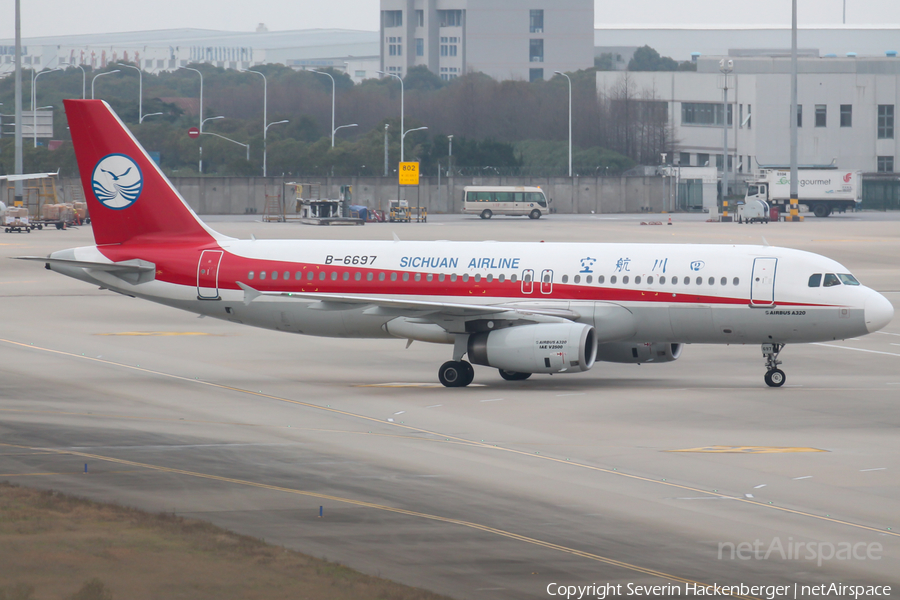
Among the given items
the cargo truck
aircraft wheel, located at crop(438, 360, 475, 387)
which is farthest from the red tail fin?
the cargo truck

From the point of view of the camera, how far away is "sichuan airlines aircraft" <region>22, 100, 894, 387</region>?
1344 inches

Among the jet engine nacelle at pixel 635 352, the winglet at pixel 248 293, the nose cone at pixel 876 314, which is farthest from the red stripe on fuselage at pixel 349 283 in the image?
the nose cone at pixel 876 314

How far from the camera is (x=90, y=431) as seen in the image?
27781 mm

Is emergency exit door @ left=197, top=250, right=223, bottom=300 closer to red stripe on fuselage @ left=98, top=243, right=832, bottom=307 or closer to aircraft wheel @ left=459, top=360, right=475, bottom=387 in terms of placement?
red stripe on fuselage @ left=98, top=243, right=832, bottom=307

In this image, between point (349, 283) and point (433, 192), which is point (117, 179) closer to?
point (349, 283)

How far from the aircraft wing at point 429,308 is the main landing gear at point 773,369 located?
19.2ft

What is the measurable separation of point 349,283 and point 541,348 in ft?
23.3

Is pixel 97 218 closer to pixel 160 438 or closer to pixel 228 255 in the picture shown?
pixel 228 255

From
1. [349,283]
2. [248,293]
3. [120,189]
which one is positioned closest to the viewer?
[248,293]

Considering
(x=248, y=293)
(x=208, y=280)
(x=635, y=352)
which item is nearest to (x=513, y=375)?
(x=635, y=352)

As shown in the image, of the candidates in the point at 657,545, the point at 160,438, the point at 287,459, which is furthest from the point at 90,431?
the point at 657,545

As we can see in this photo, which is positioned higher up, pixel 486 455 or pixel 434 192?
pixel 434 192

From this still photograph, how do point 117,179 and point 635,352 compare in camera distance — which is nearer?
point 635,352

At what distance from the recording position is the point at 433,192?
164m
